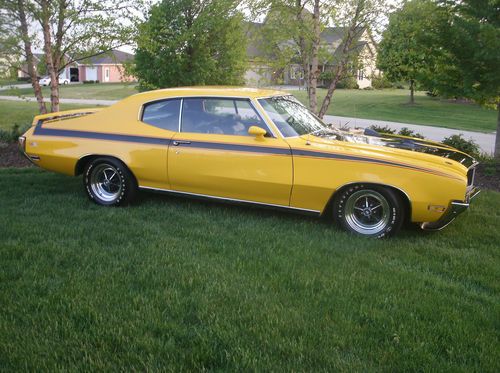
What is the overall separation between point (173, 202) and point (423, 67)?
585 cm

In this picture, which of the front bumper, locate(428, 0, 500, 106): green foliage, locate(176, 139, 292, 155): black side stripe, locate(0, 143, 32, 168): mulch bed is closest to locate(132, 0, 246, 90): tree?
locate(0, 143, 32, 168): mulch bed

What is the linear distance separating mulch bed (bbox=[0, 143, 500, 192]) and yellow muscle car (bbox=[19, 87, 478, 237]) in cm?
236

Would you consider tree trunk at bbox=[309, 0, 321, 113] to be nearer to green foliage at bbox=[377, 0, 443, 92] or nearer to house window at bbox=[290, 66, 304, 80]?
house window at bbox=[290, 66, 304, 80]

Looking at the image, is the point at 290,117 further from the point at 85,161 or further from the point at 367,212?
the point at 85,161

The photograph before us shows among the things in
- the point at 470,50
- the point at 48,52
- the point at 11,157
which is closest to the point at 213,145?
the point at 470,50

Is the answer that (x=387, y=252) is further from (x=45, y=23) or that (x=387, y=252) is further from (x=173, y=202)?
(x=45, y=23)

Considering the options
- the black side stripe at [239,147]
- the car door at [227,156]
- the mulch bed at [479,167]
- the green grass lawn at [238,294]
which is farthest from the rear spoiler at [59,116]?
the mulch bed at [479,167]

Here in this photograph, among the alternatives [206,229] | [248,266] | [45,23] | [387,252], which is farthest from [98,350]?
[45,23]

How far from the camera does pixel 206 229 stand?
17.2 feet

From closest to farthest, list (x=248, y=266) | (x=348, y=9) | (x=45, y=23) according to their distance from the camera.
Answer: (x=248, y=266) < (x=45, y=23) < (x=348, y=9)

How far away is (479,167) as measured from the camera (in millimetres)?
8969

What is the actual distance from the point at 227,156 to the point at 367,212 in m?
1.62

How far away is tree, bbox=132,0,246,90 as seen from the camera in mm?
12156

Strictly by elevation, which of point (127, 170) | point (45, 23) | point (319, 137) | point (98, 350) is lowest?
point (98, 350)
